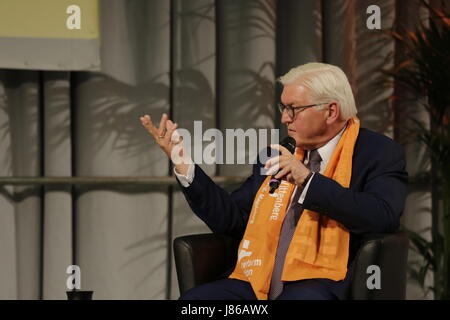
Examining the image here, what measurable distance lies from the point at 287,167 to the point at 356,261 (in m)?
0.35

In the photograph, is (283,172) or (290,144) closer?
(283,172)

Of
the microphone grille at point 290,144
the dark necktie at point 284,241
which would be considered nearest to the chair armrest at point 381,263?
the dark necktie at point 284,241

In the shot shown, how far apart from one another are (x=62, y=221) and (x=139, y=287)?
457mm

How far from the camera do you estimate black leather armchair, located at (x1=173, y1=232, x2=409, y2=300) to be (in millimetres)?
2256

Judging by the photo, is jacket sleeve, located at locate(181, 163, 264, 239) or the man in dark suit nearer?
the man in dark suit

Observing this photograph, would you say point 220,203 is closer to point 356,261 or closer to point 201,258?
point 201,258

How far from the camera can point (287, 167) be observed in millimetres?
2250

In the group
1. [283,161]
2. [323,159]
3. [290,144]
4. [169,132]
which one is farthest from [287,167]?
[169,132]

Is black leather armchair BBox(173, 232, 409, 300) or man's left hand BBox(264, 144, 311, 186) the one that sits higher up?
man's left hand BBox(264, 144, 311, 186)

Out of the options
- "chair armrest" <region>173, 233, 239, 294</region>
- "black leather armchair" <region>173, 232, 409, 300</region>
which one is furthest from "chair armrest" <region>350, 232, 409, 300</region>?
"chair armrest" <region>173, 233, 239, 294</region>

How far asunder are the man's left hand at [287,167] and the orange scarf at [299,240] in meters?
0.17

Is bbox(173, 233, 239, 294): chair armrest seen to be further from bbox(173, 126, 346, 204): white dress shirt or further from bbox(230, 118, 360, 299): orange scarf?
bbox(173, 126, 346, 204): white dress shirt

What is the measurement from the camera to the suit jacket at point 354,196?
7.47 ft

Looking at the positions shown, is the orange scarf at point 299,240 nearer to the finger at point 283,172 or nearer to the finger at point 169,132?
the finger at point 283,172
